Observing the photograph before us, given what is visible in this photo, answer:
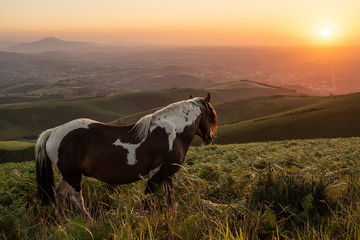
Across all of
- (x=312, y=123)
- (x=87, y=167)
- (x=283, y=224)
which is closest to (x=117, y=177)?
(x=87, y=167)

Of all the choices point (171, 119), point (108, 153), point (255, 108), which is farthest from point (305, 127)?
point (108, 153)

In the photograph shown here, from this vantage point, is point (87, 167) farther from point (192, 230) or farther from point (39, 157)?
point (192, 230)

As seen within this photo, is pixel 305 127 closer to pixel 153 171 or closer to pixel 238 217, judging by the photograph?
pixel 153 171

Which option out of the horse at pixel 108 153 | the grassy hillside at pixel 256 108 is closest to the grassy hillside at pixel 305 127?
the grassy hillside at pixel 256 108

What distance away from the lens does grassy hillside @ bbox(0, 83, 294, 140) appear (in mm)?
112944

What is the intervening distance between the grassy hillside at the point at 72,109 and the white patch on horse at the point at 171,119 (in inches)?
4192

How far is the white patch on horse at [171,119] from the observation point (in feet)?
24.4

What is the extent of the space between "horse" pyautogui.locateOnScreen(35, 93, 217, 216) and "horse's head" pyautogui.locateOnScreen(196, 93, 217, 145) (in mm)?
935

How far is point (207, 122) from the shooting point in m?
8.70

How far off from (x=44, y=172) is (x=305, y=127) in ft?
157

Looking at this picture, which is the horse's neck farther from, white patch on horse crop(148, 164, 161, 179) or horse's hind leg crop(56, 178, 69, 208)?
horse's hind leg crop(56, 178, 69, 208)

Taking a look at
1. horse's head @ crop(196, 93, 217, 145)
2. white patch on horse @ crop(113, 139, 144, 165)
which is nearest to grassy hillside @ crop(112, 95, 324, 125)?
horse's head @ crop(196, 93, 217, 145)

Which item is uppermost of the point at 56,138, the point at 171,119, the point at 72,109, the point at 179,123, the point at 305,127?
the point at 171,119

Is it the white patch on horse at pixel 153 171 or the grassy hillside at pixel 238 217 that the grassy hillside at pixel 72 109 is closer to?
the white patch on horse at pixel 153 171
